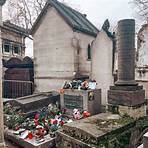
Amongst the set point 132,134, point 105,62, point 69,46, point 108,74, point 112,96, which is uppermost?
point 69,46

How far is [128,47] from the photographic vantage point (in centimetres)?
674

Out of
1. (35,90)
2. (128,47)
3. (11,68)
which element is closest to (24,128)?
(128,47)

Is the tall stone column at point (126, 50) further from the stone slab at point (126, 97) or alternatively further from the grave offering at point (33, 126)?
the grave offering at point (33, 126)

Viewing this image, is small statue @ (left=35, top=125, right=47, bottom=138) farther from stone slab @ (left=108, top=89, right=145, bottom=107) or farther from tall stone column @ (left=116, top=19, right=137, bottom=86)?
tall stone column @ (left=116, top=19, right=137, bottom=86)

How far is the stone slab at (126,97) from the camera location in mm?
6309

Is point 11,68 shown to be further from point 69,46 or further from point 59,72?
point 69,46

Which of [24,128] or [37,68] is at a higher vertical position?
[37,68]

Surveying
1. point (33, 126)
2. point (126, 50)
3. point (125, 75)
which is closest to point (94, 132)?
point (125, 75)

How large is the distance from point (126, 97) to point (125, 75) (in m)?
0.85

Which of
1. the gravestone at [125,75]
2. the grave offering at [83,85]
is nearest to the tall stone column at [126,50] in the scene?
the gravestone at [125,75]

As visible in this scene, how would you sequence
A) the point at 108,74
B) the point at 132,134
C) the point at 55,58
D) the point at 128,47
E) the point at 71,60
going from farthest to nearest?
1. the point at 55,58
2. the point at 71,60
3. the point at 108,74
4. the point at 128,47
5. the point at 132,134

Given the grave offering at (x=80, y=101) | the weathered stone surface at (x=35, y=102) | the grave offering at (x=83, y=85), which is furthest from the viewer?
the grave offering at (x=83, y=85)

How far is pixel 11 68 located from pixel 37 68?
2.27 metres

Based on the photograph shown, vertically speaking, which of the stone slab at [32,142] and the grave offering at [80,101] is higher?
the grave offering at [80,101]
